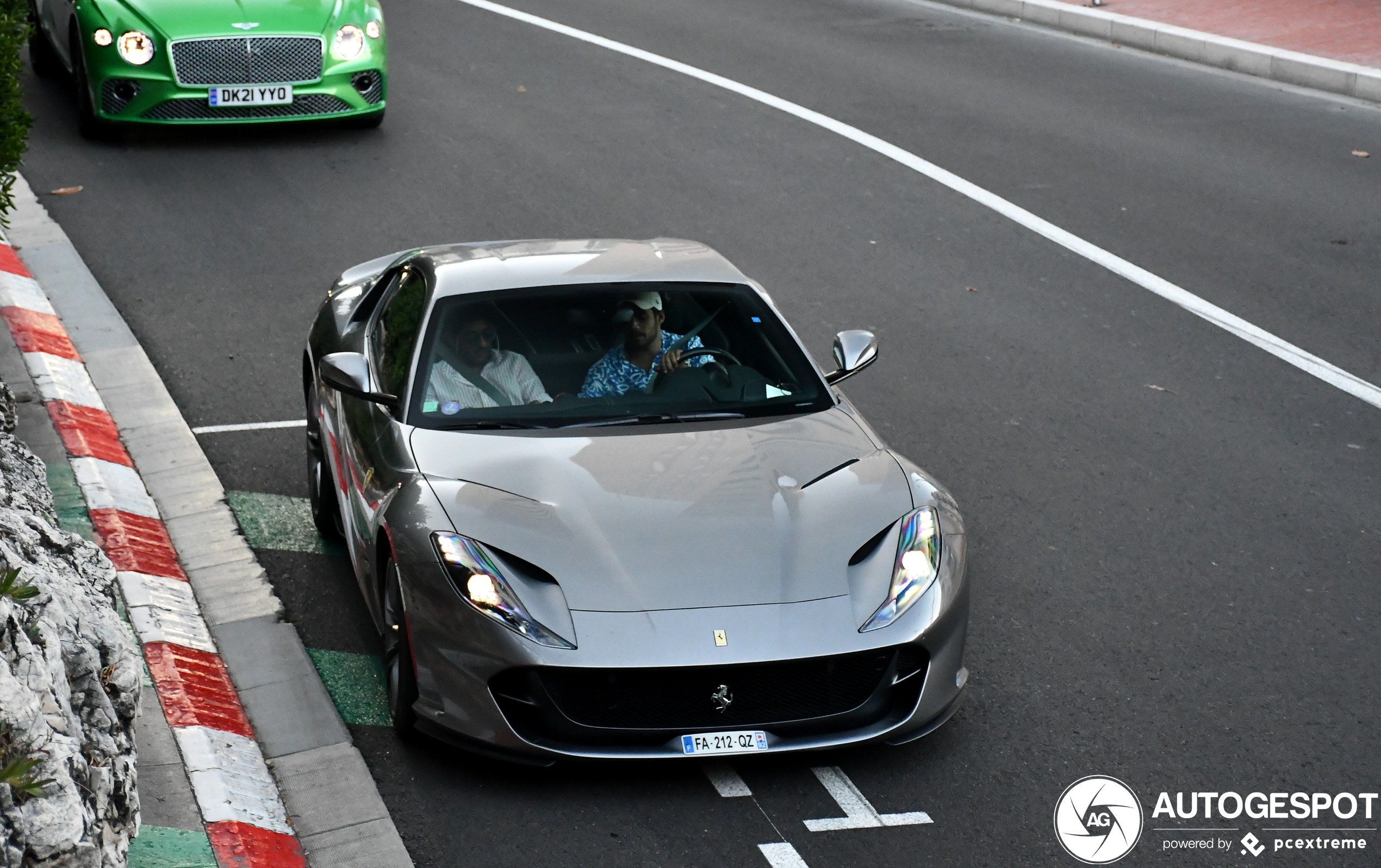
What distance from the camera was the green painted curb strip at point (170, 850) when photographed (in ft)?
14.0

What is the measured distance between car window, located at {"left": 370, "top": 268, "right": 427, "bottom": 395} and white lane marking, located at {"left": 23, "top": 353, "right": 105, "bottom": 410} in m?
1.89

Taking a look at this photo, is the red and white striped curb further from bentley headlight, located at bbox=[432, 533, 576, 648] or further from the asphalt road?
bentley headlight, located at bbox=[432, 533, 576, 648]

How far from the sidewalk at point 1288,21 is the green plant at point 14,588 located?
14894 millimetres

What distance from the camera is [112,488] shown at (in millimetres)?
6684

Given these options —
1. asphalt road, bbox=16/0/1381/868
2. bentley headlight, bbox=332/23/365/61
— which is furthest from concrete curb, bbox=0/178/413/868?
bentley headlight, bbox=332/23/365/61

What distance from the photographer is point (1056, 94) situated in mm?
15156

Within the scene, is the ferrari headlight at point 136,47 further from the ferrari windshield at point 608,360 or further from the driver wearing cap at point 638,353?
the driver wearing cap at point 638,353

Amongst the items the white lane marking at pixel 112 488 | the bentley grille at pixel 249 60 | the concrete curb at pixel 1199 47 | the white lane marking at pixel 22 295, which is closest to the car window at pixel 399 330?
the white lane marking at pixel 112 488

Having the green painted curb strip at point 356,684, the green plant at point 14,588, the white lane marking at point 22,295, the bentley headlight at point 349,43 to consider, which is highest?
the green plant at point 14,588

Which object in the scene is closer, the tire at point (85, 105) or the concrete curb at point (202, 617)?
the concrete curb at point (202, 617)

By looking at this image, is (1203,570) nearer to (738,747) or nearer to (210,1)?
(738,747)

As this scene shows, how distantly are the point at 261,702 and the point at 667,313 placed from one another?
211 centimetres

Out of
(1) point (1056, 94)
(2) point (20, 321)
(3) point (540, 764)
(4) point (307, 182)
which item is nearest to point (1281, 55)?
(1) point (1056, 94)

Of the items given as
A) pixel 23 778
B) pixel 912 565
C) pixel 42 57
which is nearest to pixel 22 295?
pixel 912 565
